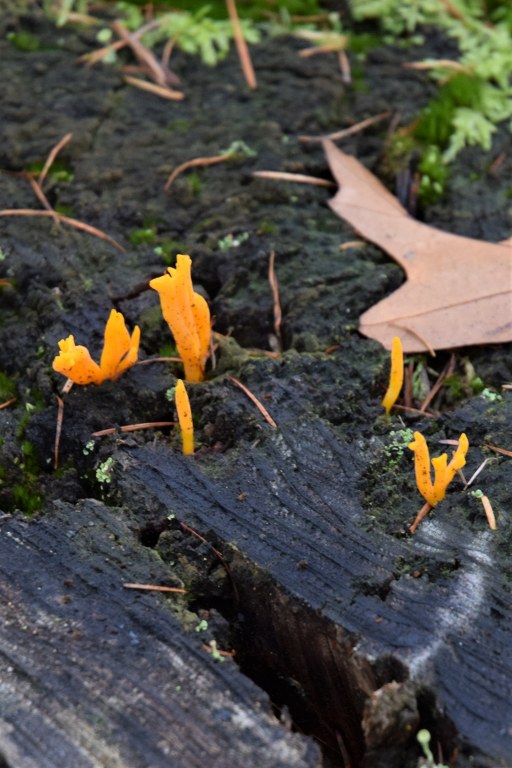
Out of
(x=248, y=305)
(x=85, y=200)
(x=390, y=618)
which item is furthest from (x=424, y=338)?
(x=85, y=200)

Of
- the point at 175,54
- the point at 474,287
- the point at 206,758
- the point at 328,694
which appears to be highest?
the point at 175,54

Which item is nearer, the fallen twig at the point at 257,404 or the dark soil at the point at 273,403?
the dark soil at the point at 273,403

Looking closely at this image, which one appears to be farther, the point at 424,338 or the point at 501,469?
the point at 424,338

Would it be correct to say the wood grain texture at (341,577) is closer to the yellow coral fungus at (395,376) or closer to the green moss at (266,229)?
the yellow coral fungus at (395,376)

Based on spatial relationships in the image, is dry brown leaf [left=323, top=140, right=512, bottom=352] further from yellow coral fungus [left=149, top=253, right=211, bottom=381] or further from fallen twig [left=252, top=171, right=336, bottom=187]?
yellow coral fungus [left=149, top=253, right=211, bottom=381]

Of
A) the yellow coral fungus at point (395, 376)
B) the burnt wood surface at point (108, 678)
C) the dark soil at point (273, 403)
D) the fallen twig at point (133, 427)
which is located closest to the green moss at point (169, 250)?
the dark soil at point (273, 403)

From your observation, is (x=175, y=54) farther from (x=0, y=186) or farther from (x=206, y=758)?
(x=206, y=758)
